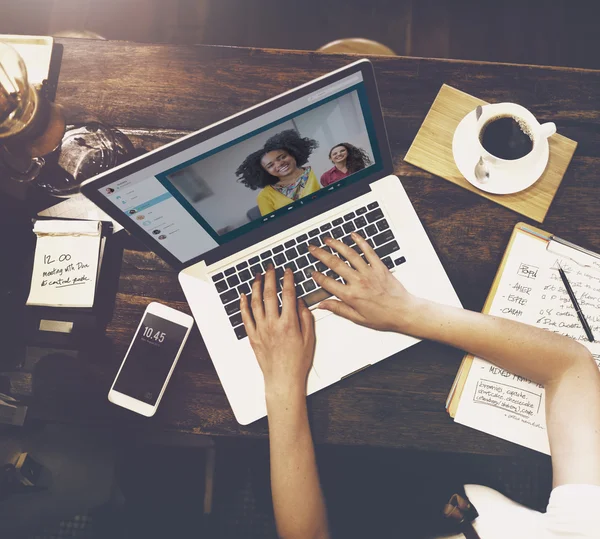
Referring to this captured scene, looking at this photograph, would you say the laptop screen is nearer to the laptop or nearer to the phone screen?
the laptop

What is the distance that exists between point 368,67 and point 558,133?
552 mm

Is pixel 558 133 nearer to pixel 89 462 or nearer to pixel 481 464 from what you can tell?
pixel 481 464

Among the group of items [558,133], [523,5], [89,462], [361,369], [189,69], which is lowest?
[89,462]

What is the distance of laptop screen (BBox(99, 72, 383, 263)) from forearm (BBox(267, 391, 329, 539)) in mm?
348

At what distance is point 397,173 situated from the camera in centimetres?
95

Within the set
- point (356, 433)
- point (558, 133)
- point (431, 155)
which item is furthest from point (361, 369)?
point (558, 133)

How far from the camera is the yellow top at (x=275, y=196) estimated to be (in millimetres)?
792

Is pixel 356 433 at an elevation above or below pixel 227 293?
below

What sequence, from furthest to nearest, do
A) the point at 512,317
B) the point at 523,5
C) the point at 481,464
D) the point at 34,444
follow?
the point at 523,5 → the point at 481,464 → the point at 34,444 → the point at 512,317

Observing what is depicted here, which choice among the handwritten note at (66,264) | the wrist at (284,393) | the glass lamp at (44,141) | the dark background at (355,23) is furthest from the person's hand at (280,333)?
the dark background at (355,23)

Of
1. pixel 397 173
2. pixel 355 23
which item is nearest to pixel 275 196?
pixel 397 173

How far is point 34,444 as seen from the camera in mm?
1152

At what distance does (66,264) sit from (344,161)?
0.59 m

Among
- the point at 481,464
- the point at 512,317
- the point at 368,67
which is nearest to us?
the point at 368,67
